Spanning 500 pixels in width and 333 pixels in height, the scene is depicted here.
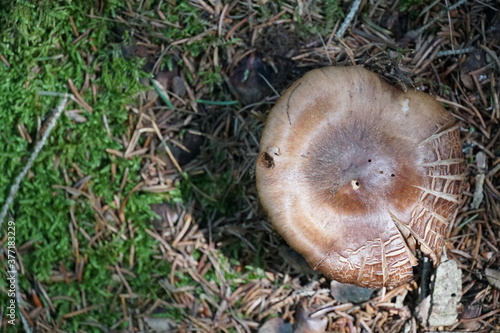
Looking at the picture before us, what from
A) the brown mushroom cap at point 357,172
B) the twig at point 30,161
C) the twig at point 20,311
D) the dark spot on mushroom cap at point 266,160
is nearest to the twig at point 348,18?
the brown mushroom cap at point 357,172

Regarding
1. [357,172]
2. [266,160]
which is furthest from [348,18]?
[266,160]

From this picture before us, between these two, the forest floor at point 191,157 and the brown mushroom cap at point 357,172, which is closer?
the brown mushroom cap at point 357,172

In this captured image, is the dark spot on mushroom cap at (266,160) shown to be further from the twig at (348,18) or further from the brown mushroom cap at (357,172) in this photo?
the twig at (348,18)

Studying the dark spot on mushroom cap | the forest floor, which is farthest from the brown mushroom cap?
the forest floor

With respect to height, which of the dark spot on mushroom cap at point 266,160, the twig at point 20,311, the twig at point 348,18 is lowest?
the twig at point 20,311

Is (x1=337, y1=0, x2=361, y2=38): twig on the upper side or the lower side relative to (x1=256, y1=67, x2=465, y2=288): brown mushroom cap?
upper

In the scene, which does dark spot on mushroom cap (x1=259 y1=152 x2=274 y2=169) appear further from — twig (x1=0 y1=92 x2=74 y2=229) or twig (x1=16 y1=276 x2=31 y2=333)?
twig (x1=16 y1=276 x2=31 y2=333)

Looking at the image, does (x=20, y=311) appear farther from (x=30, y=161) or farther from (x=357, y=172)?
(x=357, y=172)

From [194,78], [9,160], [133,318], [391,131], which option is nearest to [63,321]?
[133,318]
